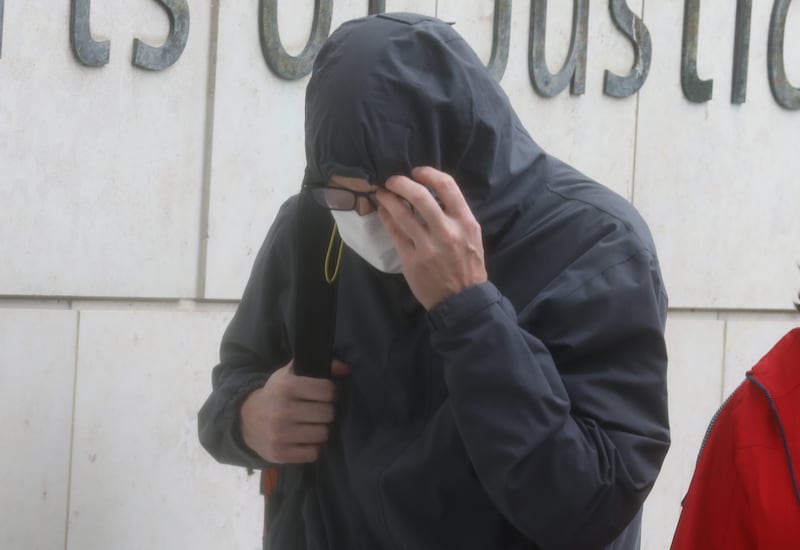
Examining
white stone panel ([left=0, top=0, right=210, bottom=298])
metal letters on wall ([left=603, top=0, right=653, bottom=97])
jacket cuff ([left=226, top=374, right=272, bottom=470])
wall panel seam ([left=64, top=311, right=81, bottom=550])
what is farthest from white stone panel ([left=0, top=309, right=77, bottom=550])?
metal letters on wall ([left=603, top=0, right=653, bottom=97])

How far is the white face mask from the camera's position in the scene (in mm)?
2227

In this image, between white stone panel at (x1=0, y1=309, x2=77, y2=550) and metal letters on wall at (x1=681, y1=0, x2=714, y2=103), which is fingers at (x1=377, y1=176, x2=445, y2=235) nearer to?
white stone panel at (x1=0, y1=309, x2=77, y2=550)

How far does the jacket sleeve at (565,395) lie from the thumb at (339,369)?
33 cm

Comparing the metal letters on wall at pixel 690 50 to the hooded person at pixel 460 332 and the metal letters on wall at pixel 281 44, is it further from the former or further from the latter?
the hooded person at pixel 460 332

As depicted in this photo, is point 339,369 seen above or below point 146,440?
above

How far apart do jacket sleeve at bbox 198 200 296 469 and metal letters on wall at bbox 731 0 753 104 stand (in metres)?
3.11

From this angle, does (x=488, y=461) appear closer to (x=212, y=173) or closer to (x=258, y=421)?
(x=258, y=421)

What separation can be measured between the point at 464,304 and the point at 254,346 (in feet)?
2.12

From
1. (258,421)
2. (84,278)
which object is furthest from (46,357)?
(258,421)

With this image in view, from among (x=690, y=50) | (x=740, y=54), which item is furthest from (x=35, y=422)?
(x=740, y=54)

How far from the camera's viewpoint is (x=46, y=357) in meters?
3.68

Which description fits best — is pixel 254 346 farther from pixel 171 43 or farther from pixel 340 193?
pixel 171 43

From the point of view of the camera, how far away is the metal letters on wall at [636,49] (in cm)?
495

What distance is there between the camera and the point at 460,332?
205cm
